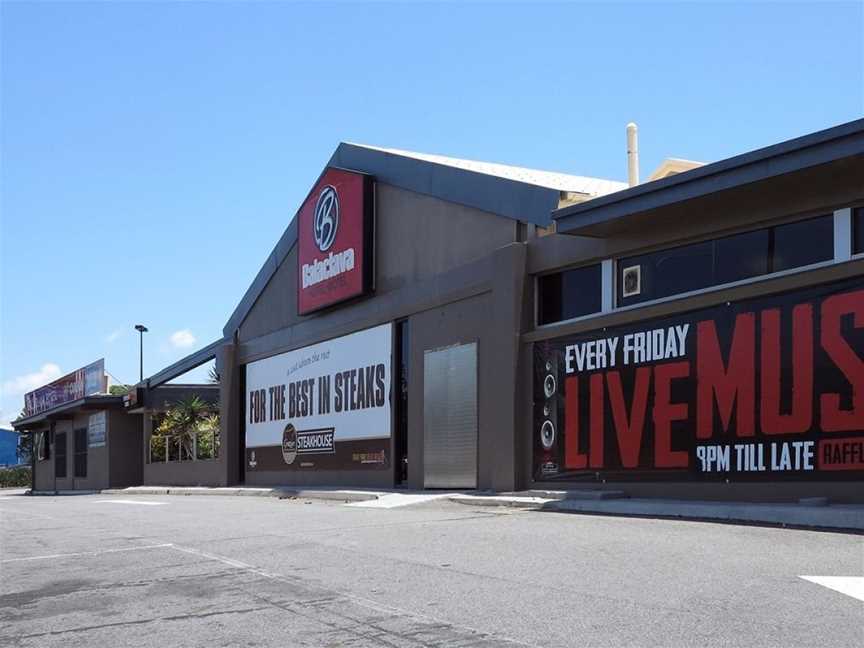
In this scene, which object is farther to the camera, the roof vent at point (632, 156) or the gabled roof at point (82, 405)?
the gabled roof at point (82, 405)

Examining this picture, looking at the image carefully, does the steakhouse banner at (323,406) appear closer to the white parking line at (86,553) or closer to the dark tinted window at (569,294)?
the dark tinted window at (569,294)

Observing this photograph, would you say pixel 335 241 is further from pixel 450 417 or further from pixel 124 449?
pixel 124 449

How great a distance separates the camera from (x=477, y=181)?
21266 mm

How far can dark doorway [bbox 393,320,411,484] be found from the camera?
2414 centimetres

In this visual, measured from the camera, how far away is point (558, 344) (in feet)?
60.8

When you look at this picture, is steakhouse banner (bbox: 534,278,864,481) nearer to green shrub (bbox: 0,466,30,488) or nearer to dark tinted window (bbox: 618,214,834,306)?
dark tinted window (bbox: 618,214,834,306)

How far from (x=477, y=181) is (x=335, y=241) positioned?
7.66m

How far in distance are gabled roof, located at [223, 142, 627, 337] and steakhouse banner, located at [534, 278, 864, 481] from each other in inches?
116

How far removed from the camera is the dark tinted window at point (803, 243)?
13.8 meters

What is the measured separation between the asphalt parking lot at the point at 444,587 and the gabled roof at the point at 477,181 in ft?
26.3

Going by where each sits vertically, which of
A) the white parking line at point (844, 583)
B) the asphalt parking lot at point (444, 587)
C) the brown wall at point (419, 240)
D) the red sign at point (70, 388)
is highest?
the brown wall at point (419, 240)

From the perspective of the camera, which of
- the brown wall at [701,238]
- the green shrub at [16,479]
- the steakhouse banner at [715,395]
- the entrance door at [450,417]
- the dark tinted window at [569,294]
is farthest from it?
the green shrub at [16,479]

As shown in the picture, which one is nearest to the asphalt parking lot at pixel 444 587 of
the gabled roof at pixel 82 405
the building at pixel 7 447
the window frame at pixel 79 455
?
the gabled roof at pixel 82 405

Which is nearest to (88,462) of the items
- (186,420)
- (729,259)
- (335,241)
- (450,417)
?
(186,420)
